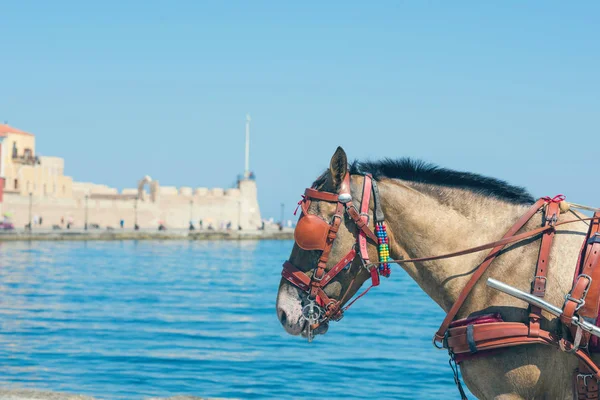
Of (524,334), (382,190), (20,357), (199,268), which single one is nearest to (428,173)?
(382,190)

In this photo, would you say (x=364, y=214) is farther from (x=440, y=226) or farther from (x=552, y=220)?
(x=552, y=220)

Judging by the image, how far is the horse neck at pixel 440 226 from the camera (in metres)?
3.09

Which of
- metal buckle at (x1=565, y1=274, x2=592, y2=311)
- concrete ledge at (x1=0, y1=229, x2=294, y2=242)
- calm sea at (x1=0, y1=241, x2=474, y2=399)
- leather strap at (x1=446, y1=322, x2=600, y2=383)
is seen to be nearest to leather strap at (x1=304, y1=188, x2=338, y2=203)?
leather strap at (x1=446, y1=322, x2=600, y2=383)

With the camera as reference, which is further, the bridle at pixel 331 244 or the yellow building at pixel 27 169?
the yellow building at pixel 27 169

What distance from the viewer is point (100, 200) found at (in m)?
72.6

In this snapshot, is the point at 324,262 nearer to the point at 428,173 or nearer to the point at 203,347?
the point at 428,173

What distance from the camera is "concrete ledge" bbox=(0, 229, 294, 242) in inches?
2336

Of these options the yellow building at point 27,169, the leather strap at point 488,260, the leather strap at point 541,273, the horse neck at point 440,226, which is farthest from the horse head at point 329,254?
the yellow building at point 27,169

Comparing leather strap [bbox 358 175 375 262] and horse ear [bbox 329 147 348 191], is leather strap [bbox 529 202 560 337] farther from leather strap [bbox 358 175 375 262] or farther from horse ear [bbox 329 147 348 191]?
horse ear [bbox 329 147 348 191]

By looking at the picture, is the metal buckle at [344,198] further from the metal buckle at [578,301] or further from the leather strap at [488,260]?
the metal buckle at [578,301]

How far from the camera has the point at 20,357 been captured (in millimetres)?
11570

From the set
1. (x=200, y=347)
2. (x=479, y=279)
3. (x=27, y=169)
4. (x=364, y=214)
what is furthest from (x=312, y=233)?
(x=27, y=169)

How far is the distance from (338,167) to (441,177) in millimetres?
480

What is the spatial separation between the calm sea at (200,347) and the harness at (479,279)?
231 inches
